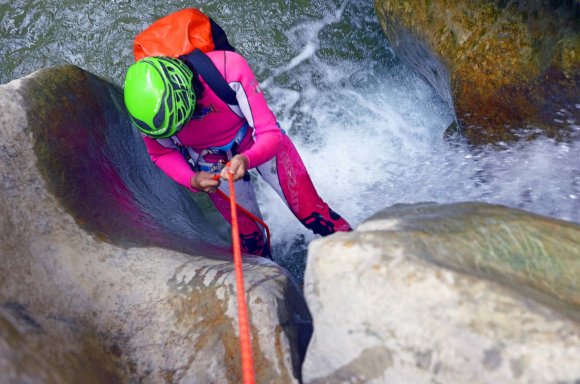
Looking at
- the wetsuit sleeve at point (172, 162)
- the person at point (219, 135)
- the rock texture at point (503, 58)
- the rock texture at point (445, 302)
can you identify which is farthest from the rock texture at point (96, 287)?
the rock texture at point (503, 58)

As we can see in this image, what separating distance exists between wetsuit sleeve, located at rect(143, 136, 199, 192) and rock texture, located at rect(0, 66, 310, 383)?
1.24 feet

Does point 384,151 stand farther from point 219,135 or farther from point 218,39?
point 218,39

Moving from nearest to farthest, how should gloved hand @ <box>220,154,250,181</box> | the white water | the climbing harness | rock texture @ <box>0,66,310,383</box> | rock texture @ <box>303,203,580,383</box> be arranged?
rock texture @ <box>303,203,580,383</box> → rock texture @ <box>0,66,310,383</box> → gloved hand @ <box>220,154,250,181</box> → the climbing harness → the white water

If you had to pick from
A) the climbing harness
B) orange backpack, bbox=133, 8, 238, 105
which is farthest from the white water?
orange backpack, bbox=133, 8, 238, 105

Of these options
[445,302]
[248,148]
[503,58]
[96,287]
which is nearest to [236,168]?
[248,148]

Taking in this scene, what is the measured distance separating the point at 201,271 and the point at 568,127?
2917 mm

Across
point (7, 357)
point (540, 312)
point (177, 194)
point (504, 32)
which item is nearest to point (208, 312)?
point (7, 357)

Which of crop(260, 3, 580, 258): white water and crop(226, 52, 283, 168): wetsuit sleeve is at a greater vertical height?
crop(226, 52, 283, 168): wetsuit sleeve

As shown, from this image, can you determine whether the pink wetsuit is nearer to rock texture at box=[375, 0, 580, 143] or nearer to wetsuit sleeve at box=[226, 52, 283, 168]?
wetsuit sleeve at box=[226, 52, 283, 168]

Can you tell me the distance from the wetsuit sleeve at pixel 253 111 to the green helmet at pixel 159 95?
353 millimetres

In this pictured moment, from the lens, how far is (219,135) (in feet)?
12.0

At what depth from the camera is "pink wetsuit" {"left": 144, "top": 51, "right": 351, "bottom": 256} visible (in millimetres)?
3342

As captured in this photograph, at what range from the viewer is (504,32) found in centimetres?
412

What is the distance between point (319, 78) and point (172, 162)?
3217 millimetres
